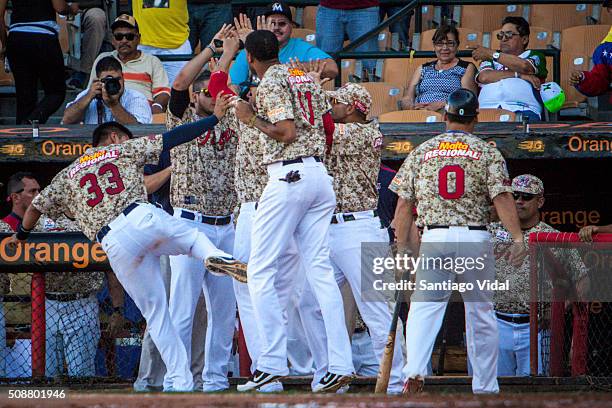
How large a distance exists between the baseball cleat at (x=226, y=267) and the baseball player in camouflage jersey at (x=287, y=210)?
131 millimetres

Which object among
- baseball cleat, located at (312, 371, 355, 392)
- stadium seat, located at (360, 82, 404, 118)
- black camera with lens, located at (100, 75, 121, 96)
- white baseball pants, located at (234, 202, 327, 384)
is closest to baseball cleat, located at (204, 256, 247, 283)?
white baseball pants, located at (234, 202, 327, 384)

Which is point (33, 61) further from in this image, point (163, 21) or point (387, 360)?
point (387, 360)

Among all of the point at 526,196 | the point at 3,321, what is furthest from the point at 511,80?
the point at 3,321

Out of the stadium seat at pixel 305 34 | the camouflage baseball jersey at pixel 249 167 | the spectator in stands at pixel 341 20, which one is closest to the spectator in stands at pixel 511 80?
the spectator in stands at pixel 341 20

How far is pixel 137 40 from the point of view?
9758 millimetres

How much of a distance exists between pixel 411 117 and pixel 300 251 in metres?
3.01

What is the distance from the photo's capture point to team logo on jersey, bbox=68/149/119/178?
6.82 metres

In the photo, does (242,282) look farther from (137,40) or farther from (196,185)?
(137,40)

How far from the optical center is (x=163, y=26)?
411 inches

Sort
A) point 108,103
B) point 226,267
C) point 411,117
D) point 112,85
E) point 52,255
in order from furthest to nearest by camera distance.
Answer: point 411,117 → point 108,103 → point 112,85 → point 52,255 → point 226,267

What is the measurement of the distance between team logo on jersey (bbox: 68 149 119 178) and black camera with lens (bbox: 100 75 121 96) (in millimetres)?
2010

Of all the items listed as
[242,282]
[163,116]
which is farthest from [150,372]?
[163,116]

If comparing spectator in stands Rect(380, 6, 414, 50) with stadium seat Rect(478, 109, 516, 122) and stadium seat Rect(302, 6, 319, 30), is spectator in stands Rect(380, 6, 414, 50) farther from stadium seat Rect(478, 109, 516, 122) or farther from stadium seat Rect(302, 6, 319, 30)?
stadium seat Rect(478, 109, 516, 122)

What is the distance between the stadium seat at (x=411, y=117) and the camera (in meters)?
9.09
